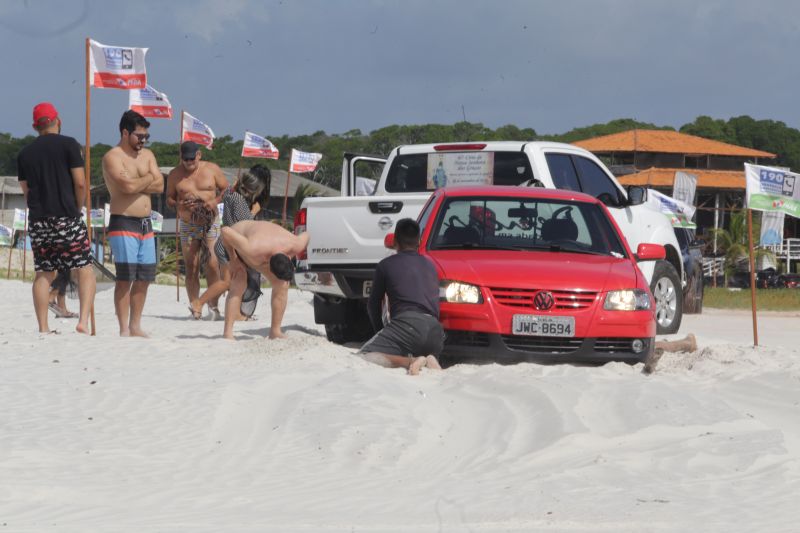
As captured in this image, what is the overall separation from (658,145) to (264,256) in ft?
186

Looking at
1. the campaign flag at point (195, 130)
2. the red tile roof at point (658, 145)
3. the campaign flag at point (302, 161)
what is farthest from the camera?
the red tile roof at point (658, 145)

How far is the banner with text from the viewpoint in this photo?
40.2 feet

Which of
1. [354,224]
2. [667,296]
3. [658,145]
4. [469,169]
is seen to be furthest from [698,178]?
[354,224]

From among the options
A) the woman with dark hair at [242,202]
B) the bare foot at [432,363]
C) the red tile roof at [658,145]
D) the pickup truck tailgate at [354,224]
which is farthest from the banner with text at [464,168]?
→ the red tile roof at [658,145]

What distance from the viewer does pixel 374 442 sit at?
6574 mm

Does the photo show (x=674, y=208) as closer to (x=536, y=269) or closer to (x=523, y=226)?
(x=523, y=226)

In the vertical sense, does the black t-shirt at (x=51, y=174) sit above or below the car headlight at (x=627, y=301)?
above

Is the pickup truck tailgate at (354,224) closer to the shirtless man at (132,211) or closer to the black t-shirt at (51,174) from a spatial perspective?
the shirtless man at (132,211)

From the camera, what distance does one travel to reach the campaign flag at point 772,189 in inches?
500

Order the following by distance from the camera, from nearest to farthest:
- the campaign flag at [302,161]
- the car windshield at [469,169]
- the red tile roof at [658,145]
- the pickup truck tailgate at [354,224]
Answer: the pickup truck tailgate at [354,224], the car windshield at [469,169], the campaign flag at [302,161], the red tile roof at [658,145]

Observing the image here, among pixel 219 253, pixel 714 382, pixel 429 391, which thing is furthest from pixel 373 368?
A: pixel 219 253

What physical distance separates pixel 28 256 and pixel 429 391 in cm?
4351

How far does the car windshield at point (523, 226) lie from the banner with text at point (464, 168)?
1.69 m

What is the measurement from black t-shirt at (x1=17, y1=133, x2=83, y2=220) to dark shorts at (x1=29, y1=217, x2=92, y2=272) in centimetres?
7
